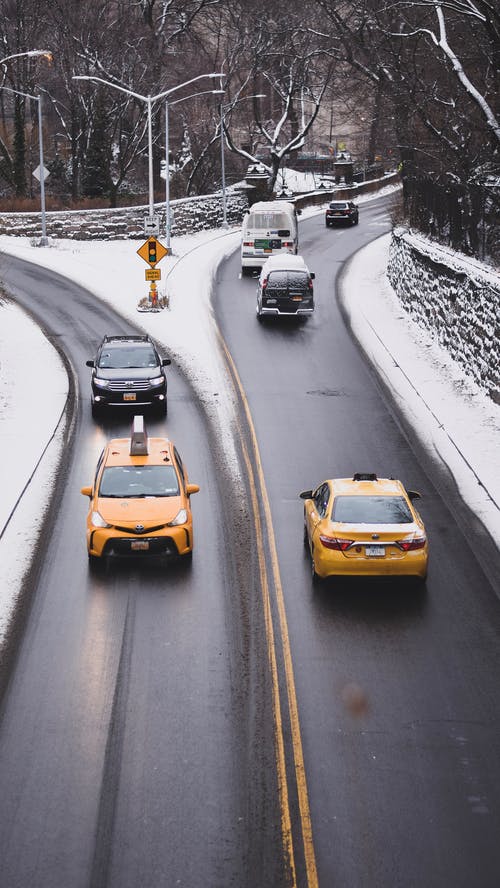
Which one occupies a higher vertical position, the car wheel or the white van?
the car wheel

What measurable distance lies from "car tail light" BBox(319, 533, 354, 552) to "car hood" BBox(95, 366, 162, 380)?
1149cm

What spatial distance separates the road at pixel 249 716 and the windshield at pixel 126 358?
6267mm

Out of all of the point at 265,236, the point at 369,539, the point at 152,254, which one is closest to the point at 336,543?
the point at 369,539

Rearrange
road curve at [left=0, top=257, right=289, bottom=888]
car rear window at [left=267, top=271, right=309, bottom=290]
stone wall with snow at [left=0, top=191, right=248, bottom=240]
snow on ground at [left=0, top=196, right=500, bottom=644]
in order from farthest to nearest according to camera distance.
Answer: stone wall with snow at [left=0, top=191, right=248, bottom=240]
car rear window at [left=267, top=271, right=309, bottom=290]
snow on ground at [left=0, top=196, right=500, bottom=644]
road curve at [left=0, top=257, right=289, bottom=888]

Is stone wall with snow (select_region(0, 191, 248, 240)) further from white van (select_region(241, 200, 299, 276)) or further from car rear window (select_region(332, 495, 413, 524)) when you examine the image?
car rear window (select_region(332, 495, 413, 524))

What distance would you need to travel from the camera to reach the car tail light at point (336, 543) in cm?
1528

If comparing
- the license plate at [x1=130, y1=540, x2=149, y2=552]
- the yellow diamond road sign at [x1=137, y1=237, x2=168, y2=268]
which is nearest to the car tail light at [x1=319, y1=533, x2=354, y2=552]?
the license plate at [x1=130, y1=540, x2=149, y2=552]

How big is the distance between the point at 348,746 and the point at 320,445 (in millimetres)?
12316

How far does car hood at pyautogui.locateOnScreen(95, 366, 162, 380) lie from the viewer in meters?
25.8

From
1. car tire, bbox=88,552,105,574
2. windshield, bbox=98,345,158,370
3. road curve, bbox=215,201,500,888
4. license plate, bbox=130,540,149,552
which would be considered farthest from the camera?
windshield, bbox=98,345,158,370

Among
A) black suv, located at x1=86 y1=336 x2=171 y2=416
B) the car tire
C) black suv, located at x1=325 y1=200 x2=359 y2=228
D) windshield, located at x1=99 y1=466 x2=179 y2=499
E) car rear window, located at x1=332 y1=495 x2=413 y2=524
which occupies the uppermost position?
car rear window, located at x1=332 y1=495 x2=413 y2=524

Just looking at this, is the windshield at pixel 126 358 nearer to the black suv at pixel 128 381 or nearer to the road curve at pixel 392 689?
the black suv at pixel 128 381

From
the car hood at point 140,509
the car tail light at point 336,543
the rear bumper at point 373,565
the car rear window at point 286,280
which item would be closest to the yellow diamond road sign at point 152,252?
the car rear window at point 286,280

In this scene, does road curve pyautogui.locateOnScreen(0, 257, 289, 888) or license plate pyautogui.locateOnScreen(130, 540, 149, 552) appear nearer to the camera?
road curve pyautogui.locateOnScreen(0, 257, 289, 888)
